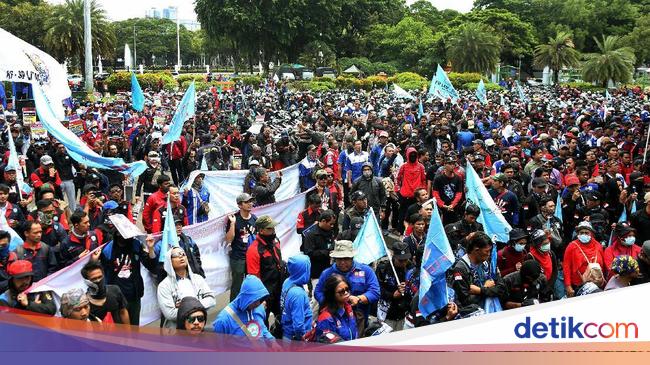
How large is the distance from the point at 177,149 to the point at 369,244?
8533 mm

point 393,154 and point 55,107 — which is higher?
point 55,107

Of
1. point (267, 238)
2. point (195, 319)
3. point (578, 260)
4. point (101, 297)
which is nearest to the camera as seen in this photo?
point (195, 319)

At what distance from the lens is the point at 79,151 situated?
9453 millimetres

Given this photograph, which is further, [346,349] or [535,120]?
[535,120]

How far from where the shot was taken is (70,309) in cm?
481

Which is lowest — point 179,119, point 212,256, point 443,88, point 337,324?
point 212,256

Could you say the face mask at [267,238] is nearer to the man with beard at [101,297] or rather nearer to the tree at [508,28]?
the man with beard at [101,297]

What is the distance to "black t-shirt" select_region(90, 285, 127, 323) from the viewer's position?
17.5 ft

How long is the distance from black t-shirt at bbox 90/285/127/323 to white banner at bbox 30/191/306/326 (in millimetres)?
433

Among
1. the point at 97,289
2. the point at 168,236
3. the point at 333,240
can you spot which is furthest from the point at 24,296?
the point at 333,240

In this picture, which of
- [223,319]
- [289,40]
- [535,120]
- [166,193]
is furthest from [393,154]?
[289,40]

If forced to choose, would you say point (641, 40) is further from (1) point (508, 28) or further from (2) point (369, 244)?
(2) point (369, 244)

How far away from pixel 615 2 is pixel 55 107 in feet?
Result: 234

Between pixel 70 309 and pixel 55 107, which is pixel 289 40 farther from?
pixel 70 309
